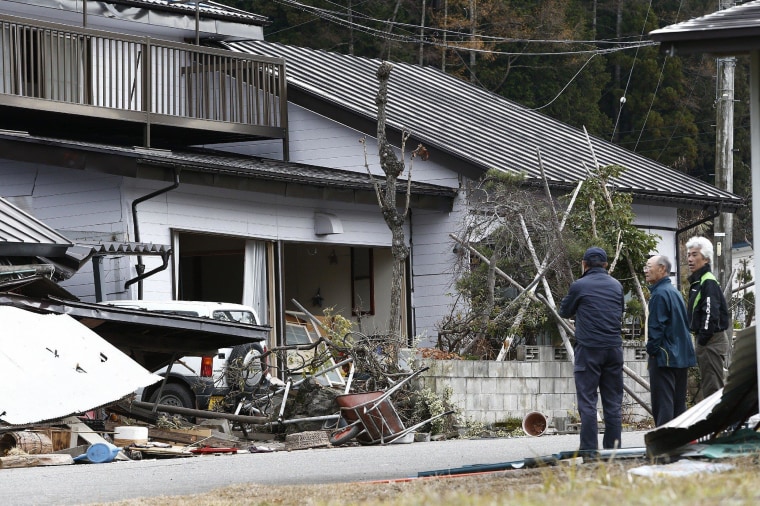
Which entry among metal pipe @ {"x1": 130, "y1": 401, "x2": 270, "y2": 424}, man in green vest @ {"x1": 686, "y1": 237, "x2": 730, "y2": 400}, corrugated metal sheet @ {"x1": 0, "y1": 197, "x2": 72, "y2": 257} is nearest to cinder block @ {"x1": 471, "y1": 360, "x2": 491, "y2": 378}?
metal pipe @ {"x1": 130, "y1": 401, "x2": 270, "y2": 424}

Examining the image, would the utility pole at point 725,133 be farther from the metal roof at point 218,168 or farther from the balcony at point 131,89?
the balcony at point 131,89

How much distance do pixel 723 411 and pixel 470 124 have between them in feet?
66.1

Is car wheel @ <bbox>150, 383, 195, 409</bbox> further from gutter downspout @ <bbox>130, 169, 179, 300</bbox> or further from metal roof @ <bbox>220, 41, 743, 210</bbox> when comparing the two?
metal roof @ <bbox>220, 41, 743, 210</bbox>

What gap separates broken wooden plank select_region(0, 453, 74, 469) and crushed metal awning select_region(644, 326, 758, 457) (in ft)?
22.2

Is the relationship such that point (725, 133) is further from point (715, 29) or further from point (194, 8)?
point (715, 29)

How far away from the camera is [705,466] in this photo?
795cm

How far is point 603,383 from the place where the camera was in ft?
39.3

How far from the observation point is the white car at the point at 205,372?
18016mm

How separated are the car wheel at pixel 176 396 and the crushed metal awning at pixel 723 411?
10346 millimetres

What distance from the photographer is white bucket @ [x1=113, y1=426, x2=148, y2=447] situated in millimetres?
15211

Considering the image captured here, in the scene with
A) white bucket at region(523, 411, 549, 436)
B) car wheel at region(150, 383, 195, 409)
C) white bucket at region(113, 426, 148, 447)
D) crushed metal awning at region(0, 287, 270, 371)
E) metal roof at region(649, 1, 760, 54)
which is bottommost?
white bucket at region(523, 411, 549, 436)

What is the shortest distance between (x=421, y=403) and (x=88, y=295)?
6.79 metres

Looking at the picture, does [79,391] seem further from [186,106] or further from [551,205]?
[186,106]

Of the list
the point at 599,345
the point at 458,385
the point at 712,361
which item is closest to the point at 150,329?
the point at 458,385
